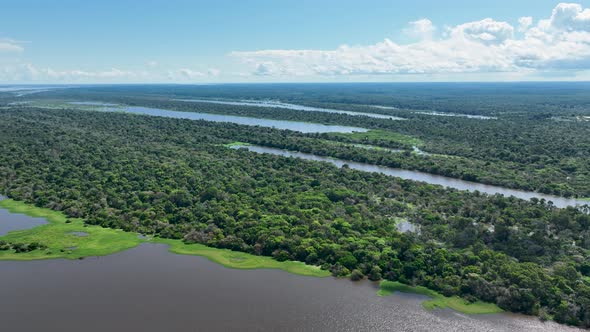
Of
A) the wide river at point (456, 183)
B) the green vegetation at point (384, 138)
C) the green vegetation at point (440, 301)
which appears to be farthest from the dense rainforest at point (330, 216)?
the green vegetation at point (384, 138)

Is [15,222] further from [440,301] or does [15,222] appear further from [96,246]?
[440,301]

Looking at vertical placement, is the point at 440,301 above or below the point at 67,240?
below

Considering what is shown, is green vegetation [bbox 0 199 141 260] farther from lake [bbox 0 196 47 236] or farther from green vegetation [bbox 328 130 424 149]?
green vegetation [bbox 328 130 424 149]

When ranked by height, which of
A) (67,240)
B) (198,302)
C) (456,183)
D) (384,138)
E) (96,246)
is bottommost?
(198,302)

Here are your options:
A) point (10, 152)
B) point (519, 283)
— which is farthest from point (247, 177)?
point (10, 152)

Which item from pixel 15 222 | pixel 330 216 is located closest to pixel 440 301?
pixel 330 216

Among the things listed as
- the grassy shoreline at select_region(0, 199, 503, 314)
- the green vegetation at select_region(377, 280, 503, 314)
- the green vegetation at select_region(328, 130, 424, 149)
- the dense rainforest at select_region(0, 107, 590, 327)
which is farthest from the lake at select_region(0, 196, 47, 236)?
the green vegetation at select_region(328, 130, 424, 149)
